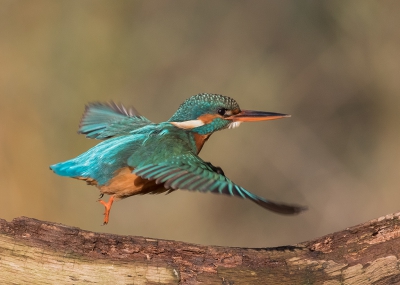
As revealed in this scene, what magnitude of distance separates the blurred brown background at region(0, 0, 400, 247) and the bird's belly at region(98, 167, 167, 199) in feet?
7.17

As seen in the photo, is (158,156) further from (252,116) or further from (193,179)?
(252,116)

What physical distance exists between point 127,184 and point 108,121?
0.98 m

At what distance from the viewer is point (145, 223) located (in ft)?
18.2

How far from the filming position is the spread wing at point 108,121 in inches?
151

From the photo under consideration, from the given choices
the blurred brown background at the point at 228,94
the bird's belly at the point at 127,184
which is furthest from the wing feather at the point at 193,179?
the blurred brown background at the point at 228,94

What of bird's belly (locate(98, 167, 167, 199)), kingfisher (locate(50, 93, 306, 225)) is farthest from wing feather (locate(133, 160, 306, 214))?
bird's belly (locate(98, 167, 167, 199))

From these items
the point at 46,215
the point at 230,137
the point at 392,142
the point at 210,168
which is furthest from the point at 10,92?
the point at 392,142

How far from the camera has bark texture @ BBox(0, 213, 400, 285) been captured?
7.84ft

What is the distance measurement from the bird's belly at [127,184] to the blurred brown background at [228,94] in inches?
86.1

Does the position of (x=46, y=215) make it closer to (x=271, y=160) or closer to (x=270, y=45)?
(x=271, y=160)

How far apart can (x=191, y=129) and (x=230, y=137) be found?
205 cm

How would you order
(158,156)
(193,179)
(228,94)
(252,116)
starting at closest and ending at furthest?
(193,179) → (158,156) → (252,116) → (228,94)

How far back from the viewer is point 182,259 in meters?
2.48

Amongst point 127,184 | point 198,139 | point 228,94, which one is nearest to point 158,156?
point 127,184
